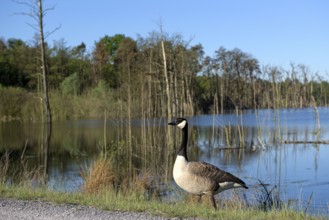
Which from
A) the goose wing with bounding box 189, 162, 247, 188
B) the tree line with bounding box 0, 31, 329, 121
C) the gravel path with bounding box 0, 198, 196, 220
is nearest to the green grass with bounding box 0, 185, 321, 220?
the gravel path with bounding box 0, 198, 196, 220

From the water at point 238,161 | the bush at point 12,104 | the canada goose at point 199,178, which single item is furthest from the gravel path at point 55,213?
the bush at point 12,104

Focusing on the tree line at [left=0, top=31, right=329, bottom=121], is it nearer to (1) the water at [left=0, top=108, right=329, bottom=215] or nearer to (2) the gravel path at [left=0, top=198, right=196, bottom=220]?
(1) the water at [left=0, top=108, right=329, bottom=215]

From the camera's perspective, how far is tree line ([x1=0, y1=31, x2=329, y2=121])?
35094 millimetres

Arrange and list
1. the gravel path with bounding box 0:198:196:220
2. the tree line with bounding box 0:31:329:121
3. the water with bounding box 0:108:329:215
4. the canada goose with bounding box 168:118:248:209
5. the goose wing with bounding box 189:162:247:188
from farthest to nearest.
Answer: the tree line with bounding box 0:31:329:121 < the water with bounding box 0:108:329:215 < the goose wing with bounding box 189:162:247:188 < the canada goose with bounding box 168:118:248:209 < the gravel path with bounding box 0:198:196:220

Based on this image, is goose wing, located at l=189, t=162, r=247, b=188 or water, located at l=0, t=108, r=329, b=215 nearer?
goose wing, located at l=189, t=162, r=247, b=188

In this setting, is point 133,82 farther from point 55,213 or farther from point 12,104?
point 55,213

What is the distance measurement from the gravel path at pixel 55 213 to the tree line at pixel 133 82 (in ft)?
62.7

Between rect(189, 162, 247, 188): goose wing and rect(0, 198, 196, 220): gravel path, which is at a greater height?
rect(189, 162, 247, 188): goose wing

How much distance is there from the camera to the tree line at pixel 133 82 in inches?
1382

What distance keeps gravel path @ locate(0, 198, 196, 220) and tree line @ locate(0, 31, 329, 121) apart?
62.7 feet

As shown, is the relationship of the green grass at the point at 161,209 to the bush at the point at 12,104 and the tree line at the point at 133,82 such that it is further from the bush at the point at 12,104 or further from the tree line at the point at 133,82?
the bush at the point at 12,104

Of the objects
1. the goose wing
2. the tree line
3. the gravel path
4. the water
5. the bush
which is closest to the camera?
the gravel path

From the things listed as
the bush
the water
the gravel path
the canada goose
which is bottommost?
the water

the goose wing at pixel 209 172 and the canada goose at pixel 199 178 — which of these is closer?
the canada goose at pixel 199 178
